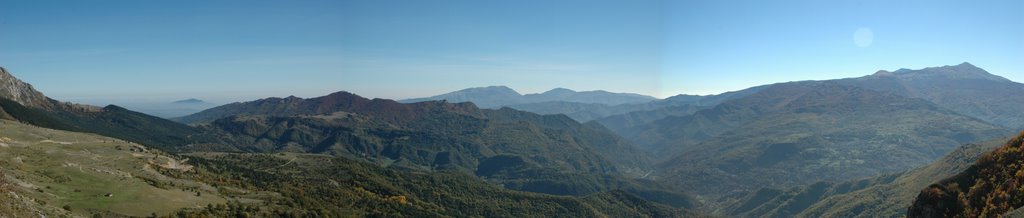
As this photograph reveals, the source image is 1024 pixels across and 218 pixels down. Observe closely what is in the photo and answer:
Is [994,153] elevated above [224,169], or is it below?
above

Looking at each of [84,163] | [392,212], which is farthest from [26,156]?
[392,212]

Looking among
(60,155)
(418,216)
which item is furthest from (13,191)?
(418,216)

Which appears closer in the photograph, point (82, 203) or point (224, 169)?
point (82, 203)

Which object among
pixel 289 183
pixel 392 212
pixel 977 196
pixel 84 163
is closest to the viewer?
pixel 977 196

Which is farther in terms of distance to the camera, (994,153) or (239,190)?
(239,190)

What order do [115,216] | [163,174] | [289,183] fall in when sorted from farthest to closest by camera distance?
1. [289,183]
2. [163,174]
3. [115,216]

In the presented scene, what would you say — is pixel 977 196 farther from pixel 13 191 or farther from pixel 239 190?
Result: pixel 239 190

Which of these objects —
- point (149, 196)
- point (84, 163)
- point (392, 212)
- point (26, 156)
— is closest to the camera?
point (149, 196)

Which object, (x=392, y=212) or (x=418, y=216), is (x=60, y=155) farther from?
(x=418, y=216)

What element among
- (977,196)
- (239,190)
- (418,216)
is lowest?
(418,216)
